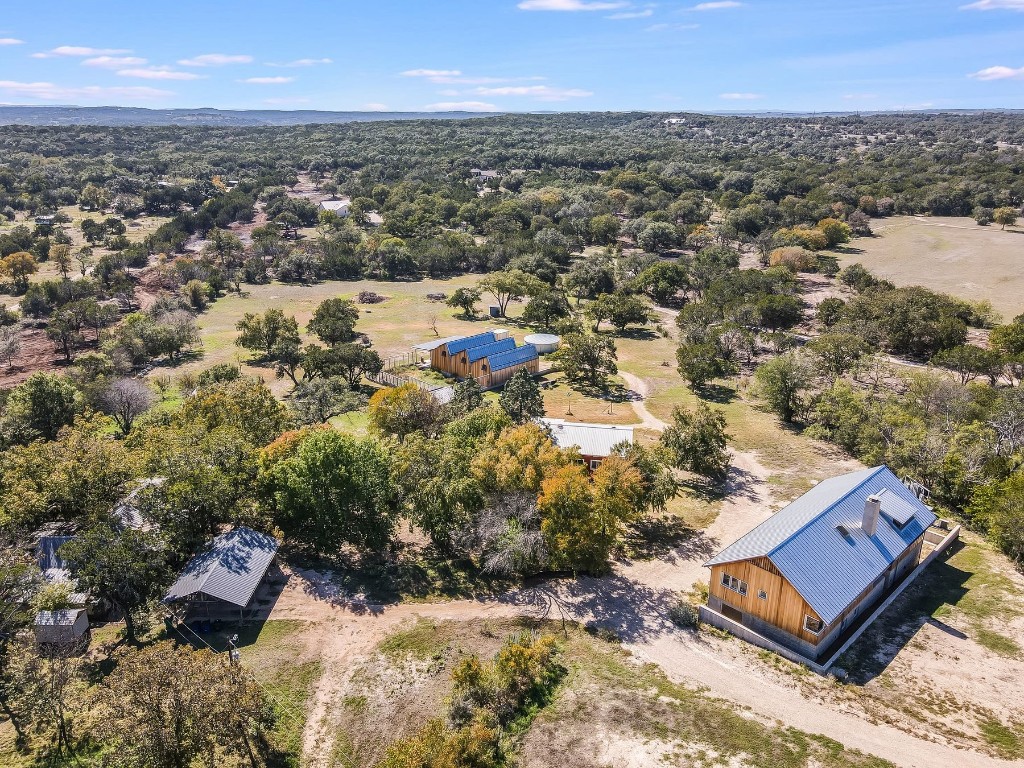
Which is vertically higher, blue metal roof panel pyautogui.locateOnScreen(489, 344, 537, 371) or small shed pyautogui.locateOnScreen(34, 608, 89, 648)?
blue metal roof panel pyautogui.locateOnScreen(489, 344, 537, 371)

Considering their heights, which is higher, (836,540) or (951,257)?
(951,257)

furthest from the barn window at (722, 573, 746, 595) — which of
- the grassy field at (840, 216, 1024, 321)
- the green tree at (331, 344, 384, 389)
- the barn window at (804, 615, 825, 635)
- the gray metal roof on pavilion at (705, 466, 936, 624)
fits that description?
the grassy field at (840, 216, 1024, 321)

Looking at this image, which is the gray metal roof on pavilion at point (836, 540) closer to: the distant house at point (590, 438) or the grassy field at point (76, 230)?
the distant house at point (590, 438)

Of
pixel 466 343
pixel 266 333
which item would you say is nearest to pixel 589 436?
pixel 466 343

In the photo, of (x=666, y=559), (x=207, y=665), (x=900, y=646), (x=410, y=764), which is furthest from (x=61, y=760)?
(x=900, y=646)

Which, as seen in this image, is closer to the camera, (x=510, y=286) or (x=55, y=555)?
(x=55, y=555)

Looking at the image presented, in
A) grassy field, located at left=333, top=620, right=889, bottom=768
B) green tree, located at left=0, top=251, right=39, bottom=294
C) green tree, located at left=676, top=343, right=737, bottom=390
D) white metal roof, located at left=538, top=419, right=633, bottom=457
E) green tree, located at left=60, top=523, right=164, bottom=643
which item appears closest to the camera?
grassy field, located at left=333, top=620, right=889, bottom=768

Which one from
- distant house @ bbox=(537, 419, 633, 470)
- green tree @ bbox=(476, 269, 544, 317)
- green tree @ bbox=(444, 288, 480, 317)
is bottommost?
distant house @ bbox=(537, 419, 633, 470)

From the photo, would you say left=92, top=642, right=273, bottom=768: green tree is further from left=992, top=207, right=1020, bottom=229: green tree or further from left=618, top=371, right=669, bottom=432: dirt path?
left=992, top=207, right=1020, bottom=229: green tree

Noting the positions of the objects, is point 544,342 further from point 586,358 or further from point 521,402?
point 521,402
